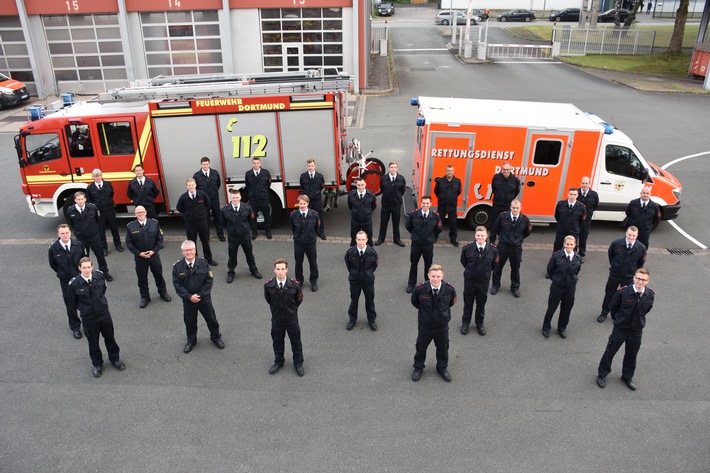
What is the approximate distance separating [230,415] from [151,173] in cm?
648

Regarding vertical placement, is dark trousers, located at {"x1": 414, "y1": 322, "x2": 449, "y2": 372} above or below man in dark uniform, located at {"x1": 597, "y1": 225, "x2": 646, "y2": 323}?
below

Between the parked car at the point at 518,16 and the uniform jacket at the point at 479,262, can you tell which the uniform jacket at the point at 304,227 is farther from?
the parked car at the point at 518,16

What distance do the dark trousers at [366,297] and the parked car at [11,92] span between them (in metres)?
21.8

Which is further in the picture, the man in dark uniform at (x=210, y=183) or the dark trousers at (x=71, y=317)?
the man in dark uniform at (x=210, y=183)

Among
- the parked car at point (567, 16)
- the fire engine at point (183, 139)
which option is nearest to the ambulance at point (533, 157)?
the fire engine at point (183, 139)

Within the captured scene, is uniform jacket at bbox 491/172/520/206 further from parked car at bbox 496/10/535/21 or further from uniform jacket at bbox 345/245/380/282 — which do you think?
parked car at bbox 496/10/535/21

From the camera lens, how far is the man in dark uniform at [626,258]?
7.92 metres

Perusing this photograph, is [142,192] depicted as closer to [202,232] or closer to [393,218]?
[202,232]

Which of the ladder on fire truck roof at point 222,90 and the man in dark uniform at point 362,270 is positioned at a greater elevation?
the ladder on fire truck roof at point 222,90

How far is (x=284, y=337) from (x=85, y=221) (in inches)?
179

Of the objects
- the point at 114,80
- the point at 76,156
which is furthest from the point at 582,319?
the point at 114,80

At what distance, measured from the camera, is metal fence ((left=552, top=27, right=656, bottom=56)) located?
35656 mm

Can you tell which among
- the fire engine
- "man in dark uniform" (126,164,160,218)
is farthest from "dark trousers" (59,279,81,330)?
the fire engine

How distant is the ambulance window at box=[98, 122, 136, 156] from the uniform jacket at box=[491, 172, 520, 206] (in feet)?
23.9
